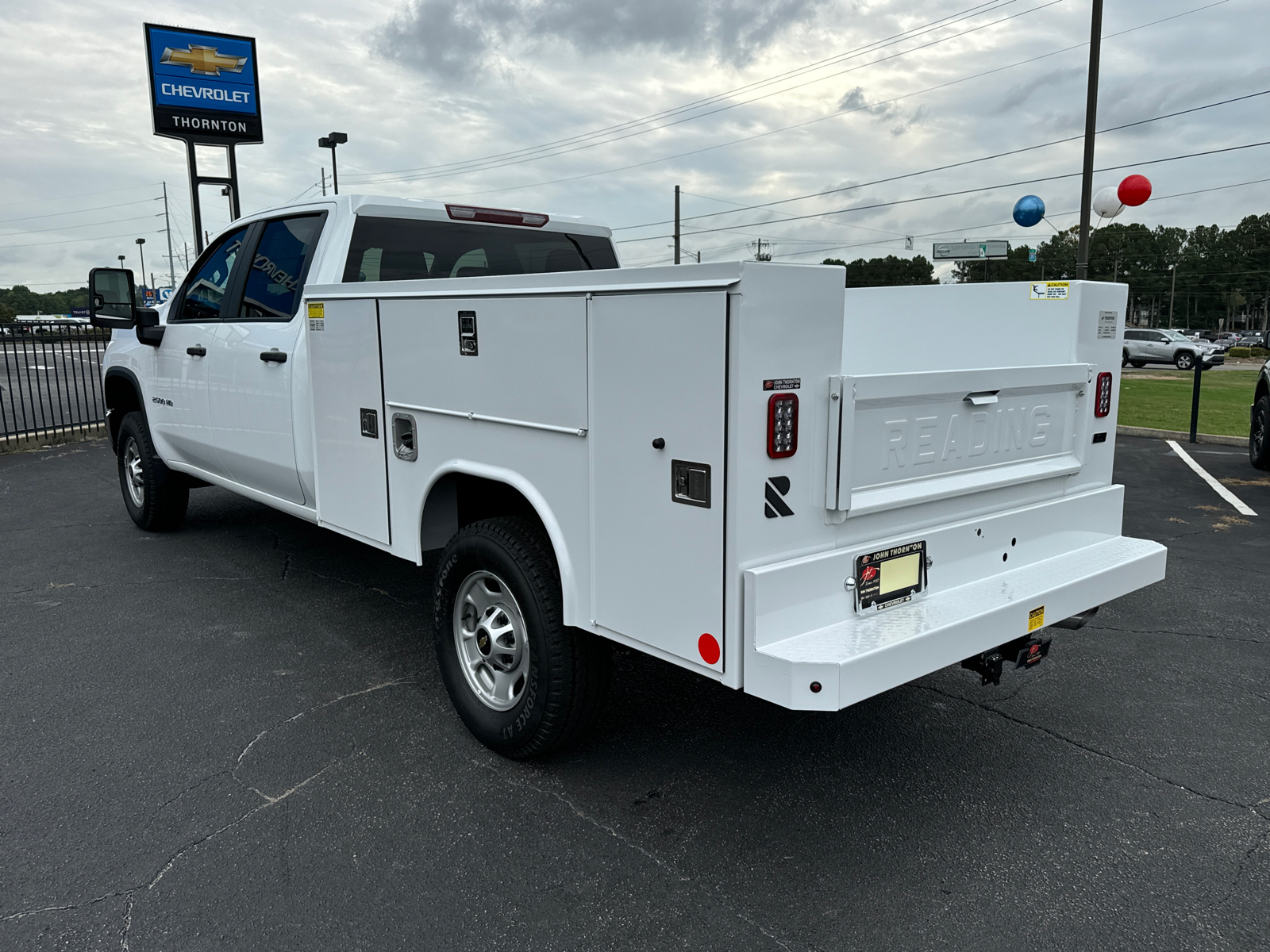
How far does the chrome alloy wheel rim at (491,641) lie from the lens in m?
3.44

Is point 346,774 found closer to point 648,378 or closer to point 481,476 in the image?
point 481,476

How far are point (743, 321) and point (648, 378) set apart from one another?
0.38 metres

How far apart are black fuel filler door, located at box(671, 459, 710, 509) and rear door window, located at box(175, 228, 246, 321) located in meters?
3.82

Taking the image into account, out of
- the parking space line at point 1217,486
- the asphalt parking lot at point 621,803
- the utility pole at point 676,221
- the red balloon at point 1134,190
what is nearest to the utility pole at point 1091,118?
the red balloon at point 1134,190

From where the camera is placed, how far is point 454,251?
498cm

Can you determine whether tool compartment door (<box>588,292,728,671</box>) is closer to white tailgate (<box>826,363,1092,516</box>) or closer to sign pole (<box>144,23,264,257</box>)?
white tailgate (<box>826,363,1092,516</box>)

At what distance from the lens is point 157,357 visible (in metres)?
6.21

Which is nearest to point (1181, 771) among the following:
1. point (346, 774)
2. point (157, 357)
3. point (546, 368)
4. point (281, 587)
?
point (546, 368)

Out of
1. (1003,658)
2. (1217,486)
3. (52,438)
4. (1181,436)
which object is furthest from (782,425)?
(52,438)

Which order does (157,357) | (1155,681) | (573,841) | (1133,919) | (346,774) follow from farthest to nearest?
(157,357) → (1155,681) → (346,774) → (573,841) → (1133,919)

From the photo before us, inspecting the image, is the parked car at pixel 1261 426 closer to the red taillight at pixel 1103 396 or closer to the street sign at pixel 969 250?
the red taillight at pixel 1103 396

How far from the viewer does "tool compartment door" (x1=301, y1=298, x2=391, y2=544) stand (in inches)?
159

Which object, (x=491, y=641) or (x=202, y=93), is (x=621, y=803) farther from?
(x=202, y=93)

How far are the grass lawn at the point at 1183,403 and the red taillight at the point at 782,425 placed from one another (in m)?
8.47
